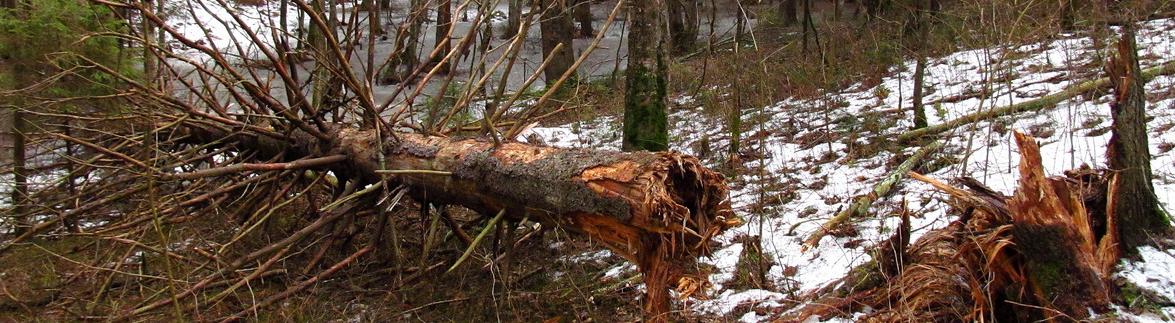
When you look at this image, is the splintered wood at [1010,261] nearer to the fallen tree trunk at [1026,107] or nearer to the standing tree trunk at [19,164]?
the fallen tree trunk at [1026,107]

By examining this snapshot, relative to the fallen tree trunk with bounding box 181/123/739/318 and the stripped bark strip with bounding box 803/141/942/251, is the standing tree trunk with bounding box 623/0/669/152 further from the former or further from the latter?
the fallen tree trunk with bounding box 181/123/739/318

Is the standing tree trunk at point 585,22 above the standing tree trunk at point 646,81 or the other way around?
above

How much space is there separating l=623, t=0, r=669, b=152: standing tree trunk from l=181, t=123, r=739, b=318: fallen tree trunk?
1763 millimetres

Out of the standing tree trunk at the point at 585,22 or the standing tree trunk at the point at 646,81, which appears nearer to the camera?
the standing tree trunk at the point at 646,81

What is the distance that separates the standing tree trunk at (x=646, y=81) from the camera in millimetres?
5230

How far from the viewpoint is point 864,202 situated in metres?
4.32

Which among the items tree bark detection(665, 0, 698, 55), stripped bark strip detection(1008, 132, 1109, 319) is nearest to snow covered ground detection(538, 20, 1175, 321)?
stripped bark strip detection(1008, 132, 1109, 319)

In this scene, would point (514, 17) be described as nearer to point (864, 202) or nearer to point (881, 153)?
point (881, 153)

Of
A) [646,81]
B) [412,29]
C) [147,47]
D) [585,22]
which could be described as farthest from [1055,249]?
[585,22]

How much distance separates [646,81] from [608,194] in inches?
92.8

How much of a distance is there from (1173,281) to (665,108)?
325 centimetres

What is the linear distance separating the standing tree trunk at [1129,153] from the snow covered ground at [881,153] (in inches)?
4.3

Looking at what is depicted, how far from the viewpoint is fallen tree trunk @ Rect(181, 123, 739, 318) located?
3.02m

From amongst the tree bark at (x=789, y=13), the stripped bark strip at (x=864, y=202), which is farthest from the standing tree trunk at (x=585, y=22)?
the stripped bark strip at (x=864, y=202)
